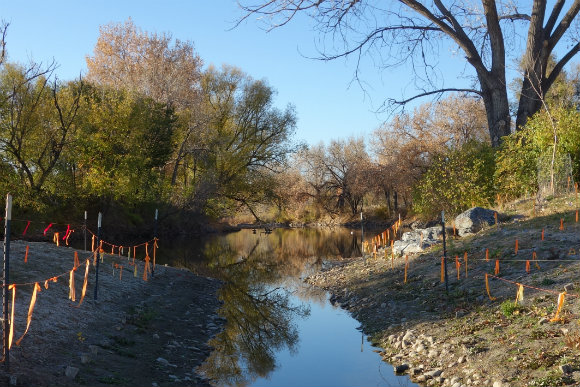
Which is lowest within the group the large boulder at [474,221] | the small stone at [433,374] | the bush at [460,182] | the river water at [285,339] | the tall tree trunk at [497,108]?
the river water at [285,339]

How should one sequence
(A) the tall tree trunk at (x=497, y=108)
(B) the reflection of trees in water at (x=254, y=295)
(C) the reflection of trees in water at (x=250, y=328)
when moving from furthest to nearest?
(A) the tall tree trunk at (x=497, y=108), (B) the reflection of trees in water at (x=254, y=295), (C) the reflection of trees in water at (x=250, y=328)

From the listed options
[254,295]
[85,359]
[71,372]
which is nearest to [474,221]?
[254,295]

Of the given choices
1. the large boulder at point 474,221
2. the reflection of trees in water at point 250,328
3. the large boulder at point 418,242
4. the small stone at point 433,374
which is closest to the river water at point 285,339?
the reflection of trees in water at point 250,328

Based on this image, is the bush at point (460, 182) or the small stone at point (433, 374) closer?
the small stone at point (433, 374)

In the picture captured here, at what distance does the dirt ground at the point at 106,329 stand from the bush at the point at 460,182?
488 inches

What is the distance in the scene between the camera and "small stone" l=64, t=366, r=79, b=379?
673 centimetres

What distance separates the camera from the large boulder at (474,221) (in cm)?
1658

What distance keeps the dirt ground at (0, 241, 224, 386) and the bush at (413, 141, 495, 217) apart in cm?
1239

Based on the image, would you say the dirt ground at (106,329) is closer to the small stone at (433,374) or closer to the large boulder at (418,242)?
the small stone at (433,374)

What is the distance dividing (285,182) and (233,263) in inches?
1135

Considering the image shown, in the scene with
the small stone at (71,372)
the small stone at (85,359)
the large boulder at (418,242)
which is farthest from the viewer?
the large boulder at (418,242)

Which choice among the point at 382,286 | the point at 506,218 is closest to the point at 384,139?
the point at 506,218

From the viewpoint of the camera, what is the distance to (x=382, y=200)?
61.5 metres

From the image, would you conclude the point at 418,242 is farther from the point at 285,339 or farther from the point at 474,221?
the point at 285,339
